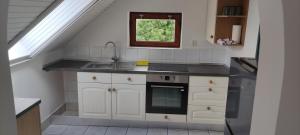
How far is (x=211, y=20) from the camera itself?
3.05 meters

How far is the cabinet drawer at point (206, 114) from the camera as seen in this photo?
120 inches

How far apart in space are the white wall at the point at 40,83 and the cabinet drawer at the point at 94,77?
1.68ft

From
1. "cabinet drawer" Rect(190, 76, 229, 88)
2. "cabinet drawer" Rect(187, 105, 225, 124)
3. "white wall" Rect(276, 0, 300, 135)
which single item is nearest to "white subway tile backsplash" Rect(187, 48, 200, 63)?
"cabinet drawer" Rect(190, 76, 229, 88)

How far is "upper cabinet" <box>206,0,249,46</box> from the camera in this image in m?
2.73

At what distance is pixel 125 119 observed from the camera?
10.6ft

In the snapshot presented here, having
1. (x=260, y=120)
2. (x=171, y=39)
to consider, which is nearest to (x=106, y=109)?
(x=171, y=39)

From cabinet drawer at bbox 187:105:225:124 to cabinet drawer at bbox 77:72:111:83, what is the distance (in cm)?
115

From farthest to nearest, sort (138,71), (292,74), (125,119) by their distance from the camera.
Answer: (125,119), (138,71), (292,74)

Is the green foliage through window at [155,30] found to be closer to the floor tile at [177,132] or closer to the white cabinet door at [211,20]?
the white cabinet door at [211,20]

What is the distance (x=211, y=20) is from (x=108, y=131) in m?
2.00

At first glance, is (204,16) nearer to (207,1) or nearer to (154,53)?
(207,1)

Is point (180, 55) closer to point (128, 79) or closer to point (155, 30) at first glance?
point (155, 30)

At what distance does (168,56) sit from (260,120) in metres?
2.69

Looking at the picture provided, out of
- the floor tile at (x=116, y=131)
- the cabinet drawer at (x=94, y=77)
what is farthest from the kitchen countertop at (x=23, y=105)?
the floor tile at (x=116, y=131)
